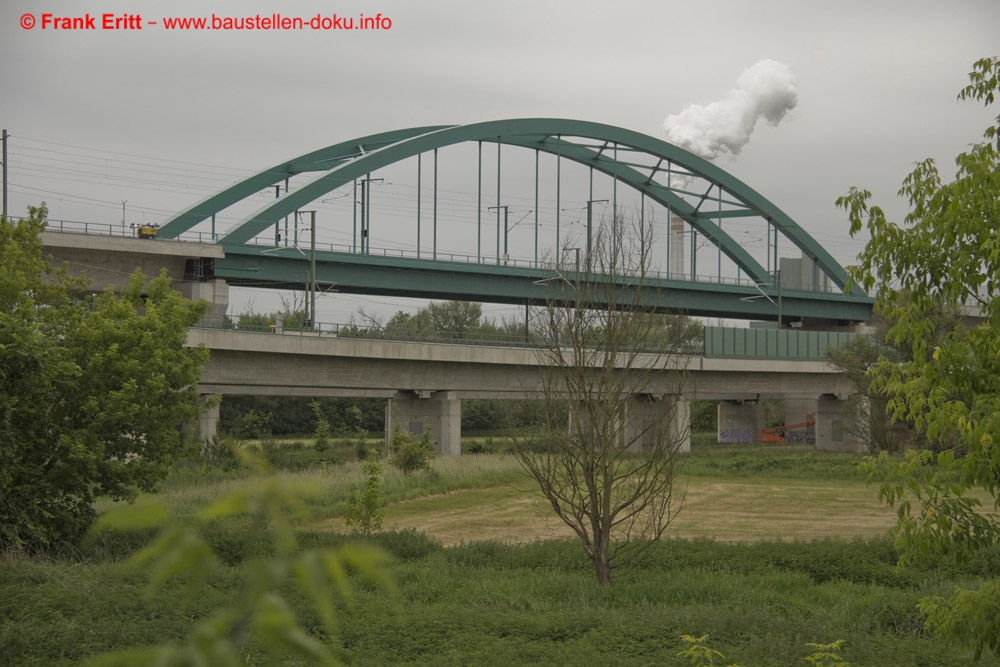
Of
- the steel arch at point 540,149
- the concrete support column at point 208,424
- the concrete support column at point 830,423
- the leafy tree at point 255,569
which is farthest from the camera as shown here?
the concrete support column at point 830,423

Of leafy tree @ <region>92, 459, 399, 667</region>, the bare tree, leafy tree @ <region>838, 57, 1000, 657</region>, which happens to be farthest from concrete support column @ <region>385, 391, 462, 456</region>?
leafy tree @ <region>92, 459, 399, 667</region>

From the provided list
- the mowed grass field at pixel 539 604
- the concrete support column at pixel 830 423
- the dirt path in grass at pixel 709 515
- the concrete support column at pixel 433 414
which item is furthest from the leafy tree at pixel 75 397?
the concrete support column at pixel 830 423

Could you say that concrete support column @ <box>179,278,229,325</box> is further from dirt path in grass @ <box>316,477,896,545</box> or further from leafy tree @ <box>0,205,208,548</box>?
leafy tree @ <box>0,205,208,548</box>

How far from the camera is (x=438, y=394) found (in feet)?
142

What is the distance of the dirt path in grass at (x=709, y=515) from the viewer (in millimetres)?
22516

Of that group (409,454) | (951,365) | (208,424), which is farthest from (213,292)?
(951,365)

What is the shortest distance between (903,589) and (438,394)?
30.4 m

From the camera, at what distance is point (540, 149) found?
2594 inches

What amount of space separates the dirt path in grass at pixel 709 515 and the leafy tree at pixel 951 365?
1199 centimetres

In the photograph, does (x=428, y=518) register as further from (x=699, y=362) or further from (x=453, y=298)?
(x=453, y=298)

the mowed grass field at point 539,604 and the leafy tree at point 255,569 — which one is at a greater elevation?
the leafy tree at point 255,569

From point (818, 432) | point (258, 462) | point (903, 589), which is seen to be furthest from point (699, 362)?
point (258, 462)

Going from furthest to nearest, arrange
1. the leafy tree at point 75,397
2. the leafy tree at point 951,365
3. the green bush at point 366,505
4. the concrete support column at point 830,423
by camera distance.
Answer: the concrete support column at point 830,423 → the green bush at point 366,505 → the leafy tree at point 75,397 → the leafy tree at point 951,365

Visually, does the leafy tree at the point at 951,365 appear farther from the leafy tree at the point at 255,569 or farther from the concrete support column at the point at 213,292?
the concrete support column at the point at 213,292
